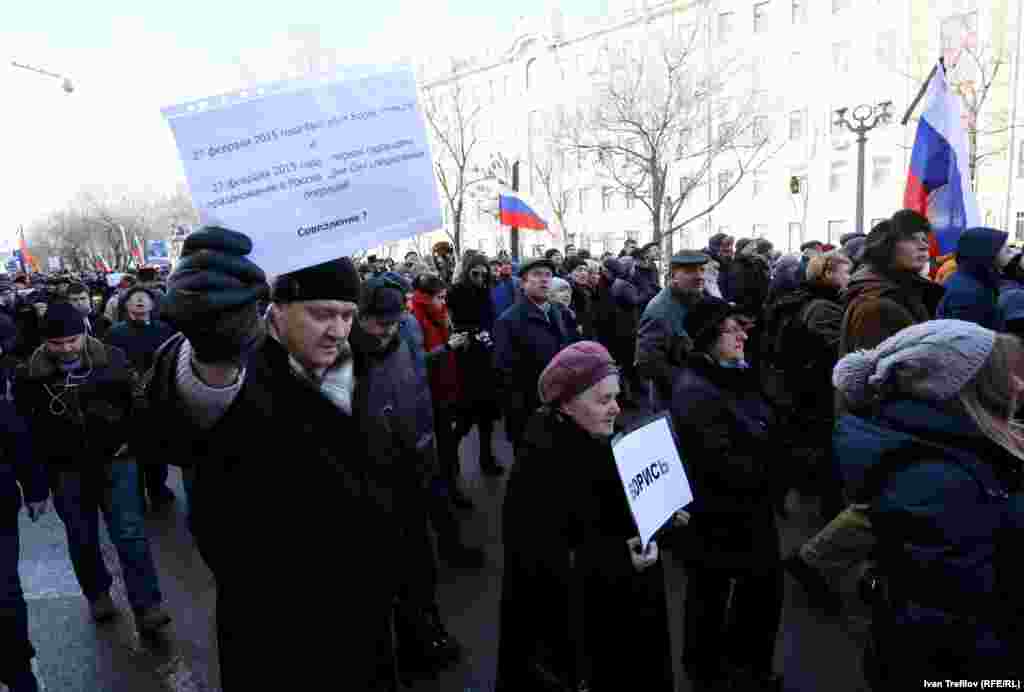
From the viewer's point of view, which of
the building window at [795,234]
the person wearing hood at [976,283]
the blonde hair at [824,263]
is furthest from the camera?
the building window at [795,234]

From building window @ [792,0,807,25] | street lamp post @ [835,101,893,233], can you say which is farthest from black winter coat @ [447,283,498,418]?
building window @ [792,0,807,25]

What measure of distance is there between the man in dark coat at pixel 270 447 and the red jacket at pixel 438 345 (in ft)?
12.9

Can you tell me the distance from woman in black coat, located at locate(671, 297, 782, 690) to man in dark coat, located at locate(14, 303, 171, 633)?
299 cm

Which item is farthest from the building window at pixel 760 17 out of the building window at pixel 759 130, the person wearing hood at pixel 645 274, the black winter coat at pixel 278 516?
the black winter coat at pixel 278 516

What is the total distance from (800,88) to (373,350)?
3838 centimetres

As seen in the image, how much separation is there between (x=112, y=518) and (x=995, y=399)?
4.25 meters

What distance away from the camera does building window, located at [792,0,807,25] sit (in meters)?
34.6

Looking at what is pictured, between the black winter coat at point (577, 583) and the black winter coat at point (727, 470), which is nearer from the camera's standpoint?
the black winter coat at point (577, 583)

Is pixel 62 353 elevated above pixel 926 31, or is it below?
A: below

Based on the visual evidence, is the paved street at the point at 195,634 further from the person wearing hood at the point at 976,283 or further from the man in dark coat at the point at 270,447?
the man in dark coat at the point at 270,447

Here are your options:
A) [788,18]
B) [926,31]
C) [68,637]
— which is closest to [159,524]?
[68,637]

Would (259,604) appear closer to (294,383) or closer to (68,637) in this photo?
(294,383)

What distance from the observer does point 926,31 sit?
30.7m

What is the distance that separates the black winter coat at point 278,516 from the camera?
1473 millimetres
